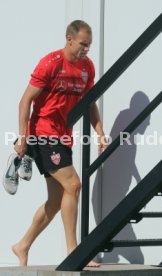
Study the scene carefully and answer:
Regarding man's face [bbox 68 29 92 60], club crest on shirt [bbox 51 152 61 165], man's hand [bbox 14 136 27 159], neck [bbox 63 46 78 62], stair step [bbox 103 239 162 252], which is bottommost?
stair step [bbox 103 239 162 252]

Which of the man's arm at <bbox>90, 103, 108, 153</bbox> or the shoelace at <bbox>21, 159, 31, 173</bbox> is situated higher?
the man's arm at <bbox>90, 103, 108, 153</bbox>

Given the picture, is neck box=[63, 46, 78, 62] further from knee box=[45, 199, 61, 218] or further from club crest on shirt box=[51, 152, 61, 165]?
knee box=[45, 199, 61, 218]

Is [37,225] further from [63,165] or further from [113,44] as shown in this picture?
[113,44]

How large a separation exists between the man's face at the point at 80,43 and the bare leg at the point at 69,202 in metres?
0.77

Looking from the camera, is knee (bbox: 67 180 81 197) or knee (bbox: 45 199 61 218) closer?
knee (bbox: 67 180 81 197)

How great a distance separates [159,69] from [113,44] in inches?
18.9

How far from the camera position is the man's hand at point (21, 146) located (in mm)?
6438

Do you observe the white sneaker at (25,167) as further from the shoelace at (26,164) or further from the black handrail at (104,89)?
the black handrail at (104,89)

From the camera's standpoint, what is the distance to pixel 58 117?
655 cm

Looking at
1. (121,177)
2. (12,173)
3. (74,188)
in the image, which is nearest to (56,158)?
(74,188)

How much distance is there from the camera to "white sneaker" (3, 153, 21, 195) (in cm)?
654

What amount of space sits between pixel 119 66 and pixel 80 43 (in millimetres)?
783

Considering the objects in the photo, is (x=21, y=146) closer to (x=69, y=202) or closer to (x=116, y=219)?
(x=69, y=202)

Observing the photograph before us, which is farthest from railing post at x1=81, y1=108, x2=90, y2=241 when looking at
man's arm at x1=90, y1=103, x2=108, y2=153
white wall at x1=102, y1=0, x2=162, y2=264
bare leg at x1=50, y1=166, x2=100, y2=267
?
white wall at x1=102, y1=0, x2=162, y2=264
